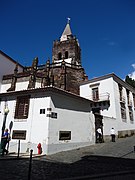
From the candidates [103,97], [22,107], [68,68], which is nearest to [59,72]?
[68,68]

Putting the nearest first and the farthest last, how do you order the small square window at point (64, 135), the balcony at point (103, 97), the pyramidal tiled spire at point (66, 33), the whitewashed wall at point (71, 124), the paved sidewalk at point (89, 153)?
the paved sidewalk at point (89, 153)
the whitewashed wall at point (71, 124)
the small square window at point (64, 135)
the balcony at point (103, 97)
the pyramidal tiled spire at point (66, 33)

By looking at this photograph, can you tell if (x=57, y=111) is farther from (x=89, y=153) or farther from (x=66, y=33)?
A: (x=66, y=33)

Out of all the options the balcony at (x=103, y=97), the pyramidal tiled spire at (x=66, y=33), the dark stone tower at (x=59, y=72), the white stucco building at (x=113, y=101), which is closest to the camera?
the white stucco building at (x=113, y=101)

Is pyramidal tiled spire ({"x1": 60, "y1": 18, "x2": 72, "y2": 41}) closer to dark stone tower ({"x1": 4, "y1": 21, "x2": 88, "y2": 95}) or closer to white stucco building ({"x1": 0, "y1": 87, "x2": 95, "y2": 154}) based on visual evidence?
dark stone tower ({"x1": 4, "y1": 21, "x2": 88, "y2": 95})

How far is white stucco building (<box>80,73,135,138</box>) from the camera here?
1870 centimetres

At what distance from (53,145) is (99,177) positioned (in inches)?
211

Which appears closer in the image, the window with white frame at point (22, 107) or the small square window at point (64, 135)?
the small square window at point (64, 135)

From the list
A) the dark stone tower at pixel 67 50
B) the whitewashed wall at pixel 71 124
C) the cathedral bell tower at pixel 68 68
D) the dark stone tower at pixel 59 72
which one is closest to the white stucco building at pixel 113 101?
the cathedral bell tower at pixel 68 68

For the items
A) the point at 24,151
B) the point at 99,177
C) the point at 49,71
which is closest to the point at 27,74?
the point at 49,71

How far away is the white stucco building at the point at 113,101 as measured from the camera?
1870cm

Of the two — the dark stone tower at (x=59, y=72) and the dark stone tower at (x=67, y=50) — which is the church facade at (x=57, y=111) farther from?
the dark stone tower at (x=67, y=50)

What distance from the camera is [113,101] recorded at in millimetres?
18906

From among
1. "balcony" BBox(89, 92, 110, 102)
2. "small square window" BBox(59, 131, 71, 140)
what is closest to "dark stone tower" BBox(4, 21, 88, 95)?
"balcony" BBox(89, 92, 110, 102)

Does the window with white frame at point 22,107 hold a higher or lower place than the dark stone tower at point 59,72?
lower
